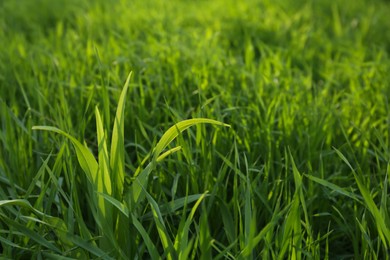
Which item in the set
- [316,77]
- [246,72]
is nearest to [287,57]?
[316,77]

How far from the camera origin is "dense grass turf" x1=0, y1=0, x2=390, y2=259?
119 cm

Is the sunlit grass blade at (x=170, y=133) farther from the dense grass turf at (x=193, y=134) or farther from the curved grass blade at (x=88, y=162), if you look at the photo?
the curved grass blade at (x=88, y=162)

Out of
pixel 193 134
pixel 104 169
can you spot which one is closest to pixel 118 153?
pixel 104 169

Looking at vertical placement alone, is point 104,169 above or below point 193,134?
above

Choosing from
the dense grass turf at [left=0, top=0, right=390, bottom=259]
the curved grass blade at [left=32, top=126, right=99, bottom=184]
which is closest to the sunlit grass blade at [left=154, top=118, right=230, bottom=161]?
the dense grass turf at [left=0, top=0, right=390, bottom=259]

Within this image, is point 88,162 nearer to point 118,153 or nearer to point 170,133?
point 118,153

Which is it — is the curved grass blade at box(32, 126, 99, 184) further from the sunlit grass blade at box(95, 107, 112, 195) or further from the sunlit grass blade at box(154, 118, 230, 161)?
the sunlit grass blade at box(154, 118, 230, 161)

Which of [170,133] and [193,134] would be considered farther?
[193,134]

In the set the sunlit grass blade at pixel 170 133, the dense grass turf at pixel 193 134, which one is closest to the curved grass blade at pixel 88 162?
→ the dense grass turf at pixel 193 134

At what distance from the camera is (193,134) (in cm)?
159

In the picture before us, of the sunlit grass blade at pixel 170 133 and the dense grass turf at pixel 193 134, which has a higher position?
the sunlit grass blade at pixel 170 133

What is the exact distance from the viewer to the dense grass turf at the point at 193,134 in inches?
46.7

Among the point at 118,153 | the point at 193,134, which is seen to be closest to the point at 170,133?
the point at 118,153

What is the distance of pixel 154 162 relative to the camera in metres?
1.20
